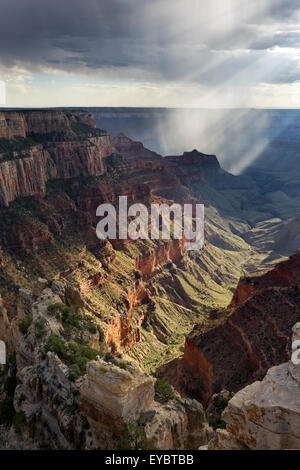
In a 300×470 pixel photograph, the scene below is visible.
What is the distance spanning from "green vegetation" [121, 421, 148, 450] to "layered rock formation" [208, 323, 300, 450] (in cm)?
498

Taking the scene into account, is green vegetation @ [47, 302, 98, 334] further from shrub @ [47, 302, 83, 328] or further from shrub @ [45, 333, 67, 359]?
shrub @ [45, 333, 67, 359]

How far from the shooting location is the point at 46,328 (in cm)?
3438

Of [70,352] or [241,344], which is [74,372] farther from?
[241,344]

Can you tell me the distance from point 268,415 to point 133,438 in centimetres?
873

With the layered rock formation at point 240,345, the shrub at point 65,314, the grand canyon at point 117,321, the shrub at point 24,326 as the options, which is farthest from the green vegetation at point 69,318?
the layered rock formation at point 240,345

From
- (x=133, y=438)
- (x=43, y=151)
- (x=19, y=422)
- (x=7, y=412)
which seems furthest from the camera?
(x=43, y=151)

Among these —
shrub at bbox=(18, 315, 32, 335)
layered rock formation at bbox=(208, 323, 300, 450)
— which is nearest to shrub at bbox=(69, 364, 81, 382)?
shrub at bbox=(18, 315, 32, 335)

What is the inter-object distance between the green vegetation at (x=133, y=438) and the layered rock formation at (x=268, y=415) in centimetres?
498

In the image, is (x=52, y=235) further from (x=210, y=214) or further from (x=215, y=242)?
(x=210, y=214)

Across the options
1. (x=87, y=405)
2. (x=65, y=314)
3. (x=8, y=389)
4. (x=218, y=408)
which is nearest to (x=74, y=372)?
(x=87, y=405)

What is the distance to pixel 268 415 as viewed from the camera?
650 inches

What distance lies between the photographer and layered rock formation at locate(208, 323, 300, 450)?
53.5ft

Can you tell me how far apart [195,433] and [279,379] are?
12.3 m

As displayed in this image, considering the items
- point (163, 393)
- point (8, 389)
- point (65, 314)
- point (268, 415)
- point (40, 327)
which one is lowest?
point (268, 415)
